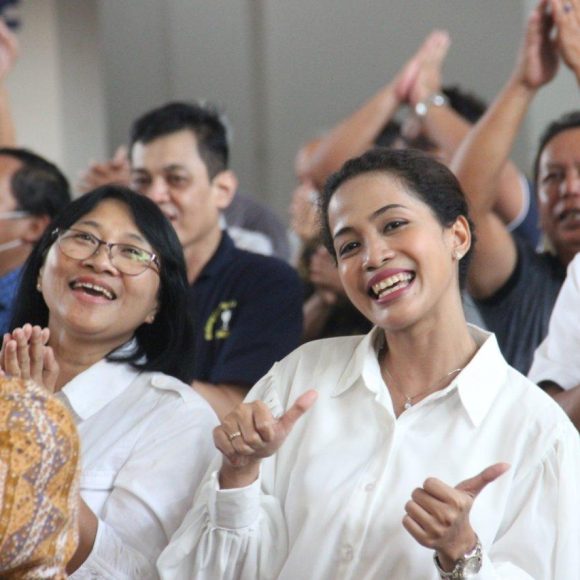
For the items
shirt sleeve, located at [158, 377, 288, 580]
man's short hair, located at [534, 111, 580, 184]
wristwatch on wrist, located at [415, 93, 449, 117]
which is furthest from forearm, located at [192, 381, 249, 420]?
wristwatch on wrist, located at [415, 93, 449, 117]

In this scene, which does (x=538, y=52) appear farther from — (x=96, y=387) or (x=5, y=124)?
(x=5, y=124)

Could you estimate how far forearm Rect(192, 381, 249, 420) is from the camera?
2367mm

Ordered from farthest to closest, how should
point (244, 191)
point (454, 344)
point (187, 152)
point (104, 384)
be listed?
point (244, 191)
point (187, 152)
point (104, 384)
point (454, 344)

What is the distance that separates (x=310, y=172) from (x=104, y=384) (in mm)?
1471

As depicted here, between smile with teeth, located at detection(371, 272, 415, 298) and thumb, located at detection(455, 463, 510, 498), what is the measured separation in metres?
0.34

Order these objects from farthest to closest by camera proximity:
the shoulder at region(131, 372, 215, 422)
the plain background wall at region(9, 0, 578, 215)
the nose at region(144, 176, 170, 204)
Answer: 1. the plain background wall at region(9, 0, 578, 215)
2. the nose at region(144, 176, 170, 204)
3. the shoulder at region(131, 372, 215, 422)

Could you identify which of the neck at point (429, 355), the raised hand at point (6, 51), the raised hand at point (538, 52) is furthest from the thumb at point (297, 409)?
the raised hand at point (6, 51)

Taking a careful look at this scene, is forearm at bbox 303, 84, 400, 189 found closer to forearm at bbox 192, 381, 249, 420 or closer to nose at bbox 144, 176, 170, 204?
nose at bbox 144, 176, 170, 204

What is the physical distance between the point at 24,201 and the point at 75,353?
1.09 meters

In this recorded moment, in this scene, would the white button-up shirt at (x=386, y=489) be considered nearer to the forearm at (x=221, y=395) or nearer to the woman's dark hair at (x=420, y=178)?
the woman's dark hair at (x=420, y=178)

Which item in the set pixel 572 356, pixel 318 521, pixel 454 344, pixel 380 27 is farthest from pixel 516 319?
pixel 380 27

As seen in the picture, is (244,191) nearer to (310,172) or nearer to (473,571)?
(310,172)

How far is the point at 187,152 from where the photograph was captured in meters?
3.00

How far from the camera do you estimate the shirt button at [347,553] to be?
167 cm
